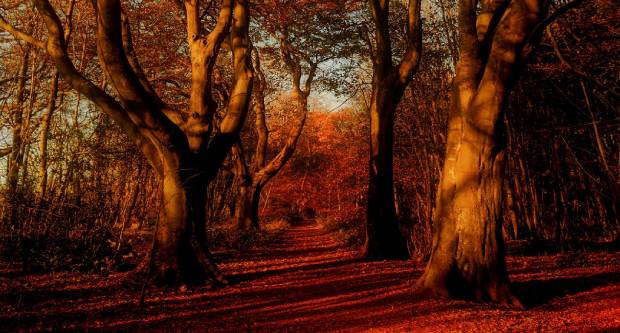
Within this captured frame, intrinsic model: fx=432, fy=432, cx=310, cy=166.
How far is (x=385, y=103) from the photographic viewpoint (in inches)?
413

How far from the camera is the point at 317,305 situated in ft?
19.7

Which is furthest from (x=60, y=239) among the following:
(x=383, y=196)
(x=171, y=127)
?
(x=383, y=196)

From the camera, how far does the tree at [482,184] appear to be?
18.0 ft

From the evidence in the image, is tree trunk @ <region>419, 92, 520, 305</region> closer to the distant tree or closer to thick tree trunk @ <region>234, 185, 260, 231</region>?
the distant tree

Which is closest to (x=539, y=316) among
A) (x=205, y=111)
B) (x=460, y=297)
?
(x=460, y=297)

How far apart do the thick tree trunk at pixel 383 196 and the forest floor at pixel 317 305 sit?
5.23 feet

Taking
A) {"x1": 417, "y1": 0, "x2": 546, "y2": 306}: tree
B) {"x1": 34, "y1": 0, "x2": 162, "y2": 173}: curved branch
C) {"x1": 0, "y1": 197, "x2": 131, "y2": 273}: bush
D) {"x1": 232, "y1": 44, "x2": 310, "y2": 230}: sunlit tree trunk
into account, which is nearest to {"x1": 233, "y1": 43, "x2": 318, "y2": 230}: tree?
{"x1": 232, "y1": 44, "x2": 310, "y2": 230}: sunlit tree trunk

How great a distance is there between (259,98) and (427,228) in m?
10.8

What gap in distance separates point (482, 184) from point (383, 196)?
486 cm

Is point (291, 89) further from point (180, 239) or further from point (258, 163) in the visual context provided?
point (180, 239)

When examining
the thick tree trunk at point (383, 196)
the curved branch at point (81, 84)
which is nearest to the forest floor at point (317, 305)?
the thick tree trunk at point (383, 196)

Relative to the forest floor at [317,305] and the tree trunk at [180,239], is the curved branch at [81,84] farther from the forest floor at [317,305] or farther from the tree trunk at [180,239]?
the forest floor at [317,305]

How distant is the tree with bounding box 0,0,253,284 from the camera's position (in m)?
6.95

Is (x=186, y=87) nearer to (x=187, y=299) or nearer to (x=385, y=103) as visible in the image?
(x=385, y=103)
